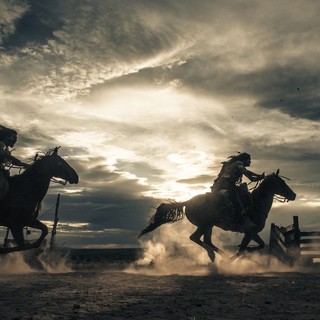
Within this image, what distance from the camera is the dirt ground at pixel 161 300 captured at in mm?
5293

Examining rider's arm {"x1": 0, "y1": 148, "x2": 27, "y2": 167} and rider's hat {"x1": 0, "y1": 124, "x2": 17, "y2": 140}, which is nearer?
rider's arm {"x1": 0, "y1": 148, "x2": 27, "y2": 167}

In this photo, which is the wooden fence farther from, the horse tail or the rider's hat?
the rider's hat

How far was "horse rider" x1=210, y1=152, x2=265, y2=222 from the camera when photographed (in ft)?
44.6

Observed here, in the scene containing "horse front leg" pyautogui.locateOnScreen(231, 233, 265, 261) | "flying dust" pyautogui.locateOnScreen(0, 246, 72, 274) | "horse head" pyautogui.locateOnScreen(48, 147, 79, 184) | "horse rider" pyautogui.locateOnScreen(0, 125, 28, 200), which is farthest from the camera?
"flying dust" pyautogui.locateOnScreen(0, 246, 72, 274)

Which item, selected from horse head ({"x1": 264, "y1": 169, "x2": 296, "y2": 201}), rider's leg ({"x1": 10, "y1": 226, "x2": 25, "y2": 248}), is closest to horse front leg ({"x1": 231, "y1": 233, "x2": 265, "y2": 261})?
horse head ({"x1": 264, "y1": 169, "x2": 296, "y2": 201})

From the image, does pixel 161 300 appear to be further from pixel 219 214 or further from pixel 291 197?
pixel 291 197

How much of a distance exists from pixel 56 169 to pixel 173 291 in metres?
6.37

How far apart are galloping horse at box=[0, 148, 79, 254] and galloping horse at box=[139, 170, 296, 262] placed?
3832 millimetres

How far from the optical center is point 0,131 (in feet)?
39.6

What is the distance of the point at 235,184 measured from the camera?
1408cm

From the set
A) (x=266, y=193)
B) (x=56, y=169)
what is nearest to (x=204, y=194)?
(x=266, y=193)

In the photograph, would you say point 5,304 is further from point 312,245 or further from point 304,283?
point 312,245

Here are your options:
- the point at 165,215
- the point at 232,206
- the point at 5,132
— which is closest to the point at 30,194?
the point at 5,132

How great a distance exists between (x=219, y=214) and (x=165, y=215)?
2058 mm
